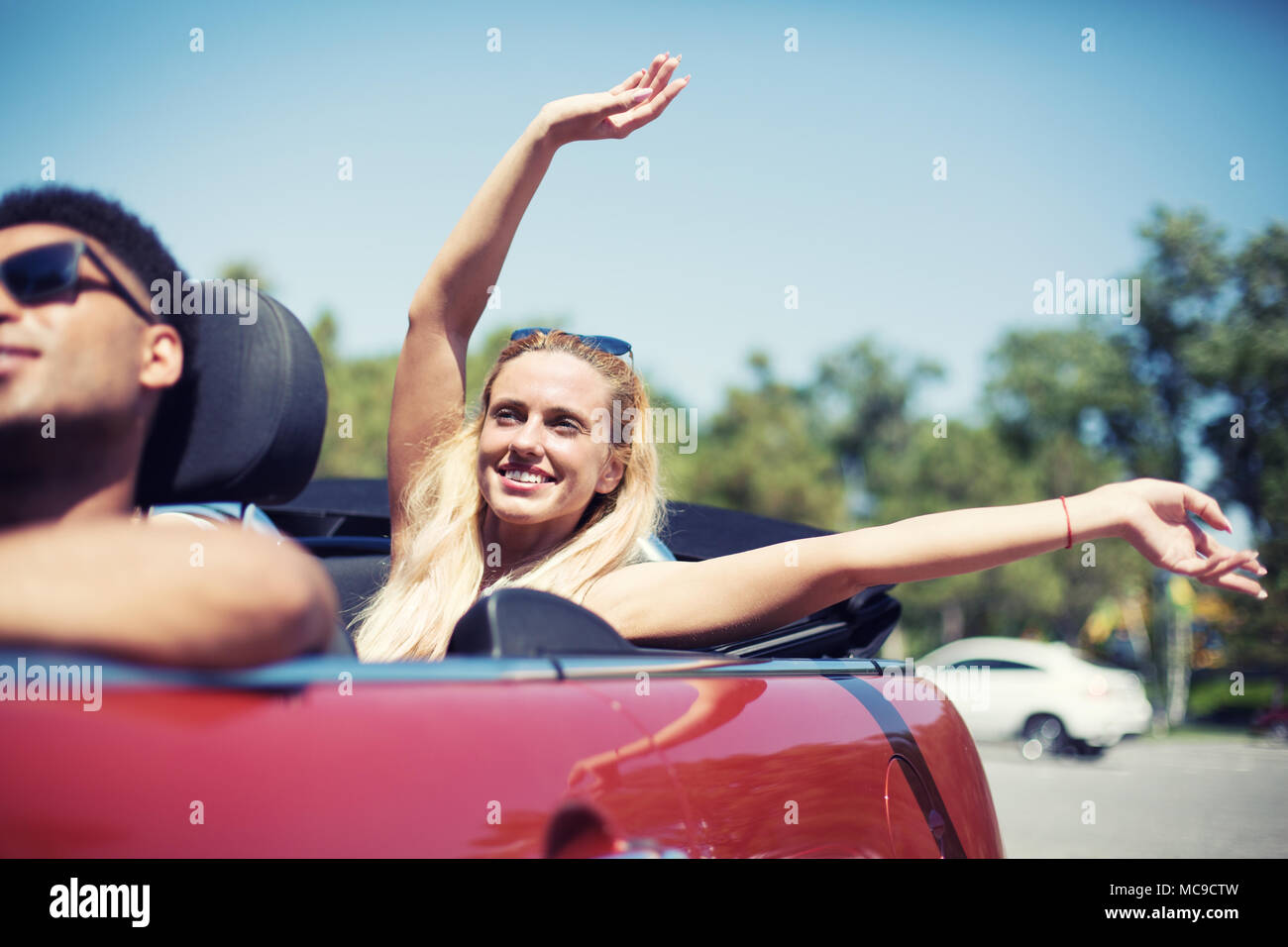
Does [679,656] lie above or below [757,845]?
above

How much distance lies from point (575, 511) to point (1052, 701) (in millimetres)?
15018

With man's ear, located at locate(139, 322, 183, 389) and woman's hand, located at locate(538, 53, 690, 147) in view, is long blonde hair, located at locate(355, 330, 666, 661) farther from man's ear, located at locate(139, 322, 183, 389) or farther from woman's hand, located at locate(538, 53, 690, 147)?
man's ear, located at locate(139, 322, 183, 389)

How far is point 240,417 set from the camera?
61.6 inches

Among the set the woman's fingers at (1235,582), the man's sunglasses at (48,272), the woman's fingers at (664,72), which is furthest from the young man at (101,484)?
the woman's fingers at (1235,582)

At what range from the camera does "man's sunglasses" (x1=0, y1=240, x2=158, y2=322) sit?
1.22 m

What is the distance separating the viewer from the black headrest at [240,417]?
1.47 meters

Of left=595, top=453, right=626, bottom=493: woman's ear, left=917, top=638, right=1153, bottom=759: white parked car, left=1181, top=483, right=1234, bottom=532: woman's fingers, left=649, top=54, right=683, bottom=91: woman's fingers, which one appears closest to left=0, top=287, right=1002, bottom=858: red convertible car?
left=1181, top=483, right=1234, bottom=532: woman's fingers

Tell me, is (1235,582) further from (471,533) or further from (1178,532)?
(471,533)

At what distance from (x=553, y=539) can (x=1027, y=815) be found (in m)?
8.21

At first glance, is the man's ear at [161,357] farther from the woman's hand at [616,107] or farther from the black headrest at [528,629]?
the woman's hand at [616,107]

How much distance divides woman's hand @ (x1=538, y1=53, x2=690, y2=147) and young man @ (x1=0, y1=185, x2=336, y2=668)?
1.16 meters
